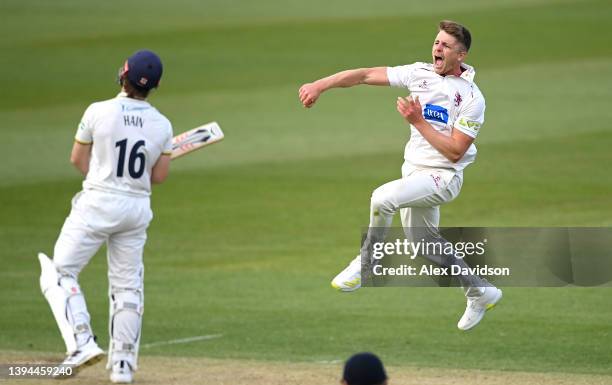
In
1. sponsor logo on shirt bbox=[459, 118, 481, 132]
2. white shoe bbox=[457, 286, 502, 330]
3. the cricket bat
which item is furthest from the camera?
white shoe bbox=[457, 286, 502, 330]

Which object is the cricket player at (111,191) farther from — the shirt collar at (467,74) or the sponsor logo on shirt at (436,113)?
the shirt collar at (467,74)

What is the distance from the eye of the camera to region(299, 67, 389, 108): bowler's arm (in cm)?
996

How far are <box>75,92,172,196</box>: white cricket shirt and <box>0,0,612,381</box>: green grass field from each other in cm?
351

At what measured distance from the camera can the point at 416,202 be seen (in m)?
10.2

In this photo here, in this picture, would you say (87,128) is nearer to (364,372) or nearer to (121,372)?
(121,372)

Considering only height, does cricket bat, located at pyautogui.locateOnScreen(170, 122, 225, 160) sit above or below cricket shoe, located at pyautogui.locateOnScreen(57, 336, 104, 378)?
above

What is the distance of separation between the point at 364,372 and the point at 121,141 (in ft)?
13.4

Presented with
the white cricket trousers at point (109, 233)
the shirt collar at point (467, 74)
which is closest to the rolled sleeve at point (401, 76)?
the shirt collar at point (467, 74)

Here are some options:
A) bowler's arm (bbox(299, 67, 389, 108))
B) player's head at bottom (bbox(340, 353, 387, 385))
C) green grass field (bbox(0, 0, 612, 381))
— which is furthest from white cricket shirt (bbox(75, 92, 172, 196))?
player's head at bottom (bbox(340, 353, 387, 385))

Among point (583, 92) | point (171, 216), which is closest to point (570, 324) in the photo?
point (171, 216)

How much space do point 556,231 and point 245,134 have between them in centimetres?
891

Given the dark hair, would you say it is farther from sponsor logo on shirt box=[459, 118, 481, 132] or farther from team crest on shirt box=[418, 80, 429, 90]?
sponsor logo on shirt box=[459, 118, 481, 132]

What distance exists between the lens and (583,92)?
91.7ft

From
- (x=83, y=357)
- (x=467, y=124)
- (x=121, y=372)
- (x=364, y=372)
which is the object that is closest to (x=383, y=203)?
(x=467, y=124)
